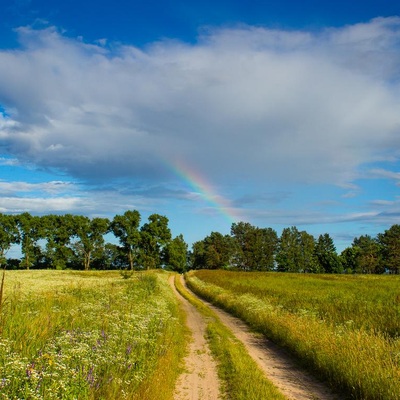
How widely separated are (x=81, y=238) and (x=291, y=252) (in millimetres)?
92622

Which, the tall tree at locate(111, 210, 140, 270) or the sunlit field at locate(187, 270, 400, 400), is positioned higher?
Answer: the tall tree at locate(111, 210, 140, 270)

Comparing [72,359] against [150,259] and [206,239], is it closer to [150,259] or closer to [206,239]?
[150,259]

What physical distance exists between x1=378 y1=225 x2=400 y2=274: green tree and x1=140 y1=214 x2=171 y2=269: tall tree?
3465 inches

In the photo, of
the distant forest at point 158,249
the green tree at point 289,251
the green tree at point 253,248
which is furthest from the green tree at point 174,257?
the green tree at point 289,251

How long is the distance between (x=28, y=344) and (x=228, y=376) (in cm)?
576

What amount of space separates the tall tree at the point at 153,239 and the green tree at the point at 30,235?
29934 millimetres

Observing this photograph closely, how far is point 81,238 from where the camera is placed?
329ft

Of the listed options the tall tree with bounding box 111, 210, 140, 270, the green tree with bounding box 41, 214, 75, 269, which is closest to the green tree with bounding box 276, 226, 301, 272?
the tall tree with bounding box 111, 210, 140, 270

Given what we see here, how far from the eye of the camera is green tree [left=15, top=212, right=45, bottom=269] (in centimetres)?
9494

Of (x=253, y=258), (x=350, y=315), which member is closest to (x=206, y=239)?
(x=253, y=258)

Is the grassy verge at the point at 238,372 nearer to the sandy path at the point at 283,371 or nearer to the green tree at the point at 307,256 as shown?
the sandy path at the point at 283,371

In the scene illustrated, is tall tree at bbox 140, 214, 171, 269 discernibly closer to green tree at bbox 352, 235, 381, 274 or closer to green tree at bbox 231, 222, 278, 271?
green tree at bbox 231, 222, 278, 271

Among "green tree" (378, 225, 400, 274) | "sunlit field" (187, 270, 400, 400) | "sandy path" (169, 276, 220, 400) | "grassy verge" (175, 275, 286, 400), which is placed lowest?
"sandy path" (169, 276, 220, 400)

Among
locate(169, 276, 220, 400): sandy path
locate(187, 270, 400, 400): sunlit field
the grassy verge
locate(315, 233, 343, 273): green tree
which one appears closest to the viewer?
locate(187, 270, 400, 400): sunlit field
